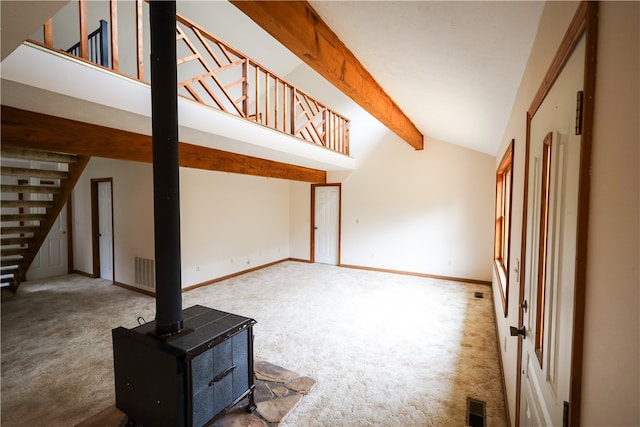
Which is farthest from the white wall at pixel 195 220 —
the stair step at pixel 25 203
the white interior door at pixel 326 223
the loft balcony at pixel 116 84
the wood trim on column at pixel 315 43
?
the wood trim on column at pixel 315 43

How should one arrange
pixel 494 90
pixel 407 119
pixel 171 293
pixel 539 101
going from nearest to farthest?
1. pixel 539 101
2. pixel 171 293
3. pixel 494 90
4. pixel 407 119

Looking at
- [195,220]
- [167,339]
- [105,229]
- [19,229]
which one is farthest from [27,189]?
[167,339]

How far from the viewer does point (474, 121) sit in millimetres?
3326

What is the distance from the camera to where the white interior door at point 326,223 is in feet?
23.1

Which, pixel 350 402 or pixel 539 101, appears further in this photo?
pixel 350 402

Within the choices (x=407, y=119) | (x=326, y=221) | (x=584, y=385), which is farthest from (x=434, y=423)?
(x=326, y=221)

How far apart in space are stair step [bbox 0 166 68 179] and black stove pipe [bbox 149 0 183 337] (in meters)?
3.36

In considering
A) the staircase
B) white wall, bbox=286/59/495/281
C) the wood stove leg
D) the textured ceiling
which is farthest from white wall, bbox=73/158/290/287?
the textured ceiling

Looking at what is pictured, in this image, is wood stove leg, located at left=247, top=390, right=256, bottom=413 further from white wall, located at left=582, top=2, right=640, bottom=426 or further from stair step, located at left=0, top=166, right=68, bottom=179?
stair step, located at left=0, top=166, right=68, bottom=179

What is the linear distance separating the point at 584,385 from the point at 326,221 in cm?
650

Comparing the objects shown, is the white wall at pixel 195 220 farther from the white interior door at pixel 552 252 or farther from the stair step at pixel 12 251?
the white interior door at pixel 552 252

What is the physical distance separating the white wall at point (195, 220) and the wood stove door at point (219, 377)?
10.8 ft

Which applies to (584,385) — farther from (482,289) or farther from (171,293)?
(482,289)

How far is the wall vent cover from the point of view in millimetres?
2064
